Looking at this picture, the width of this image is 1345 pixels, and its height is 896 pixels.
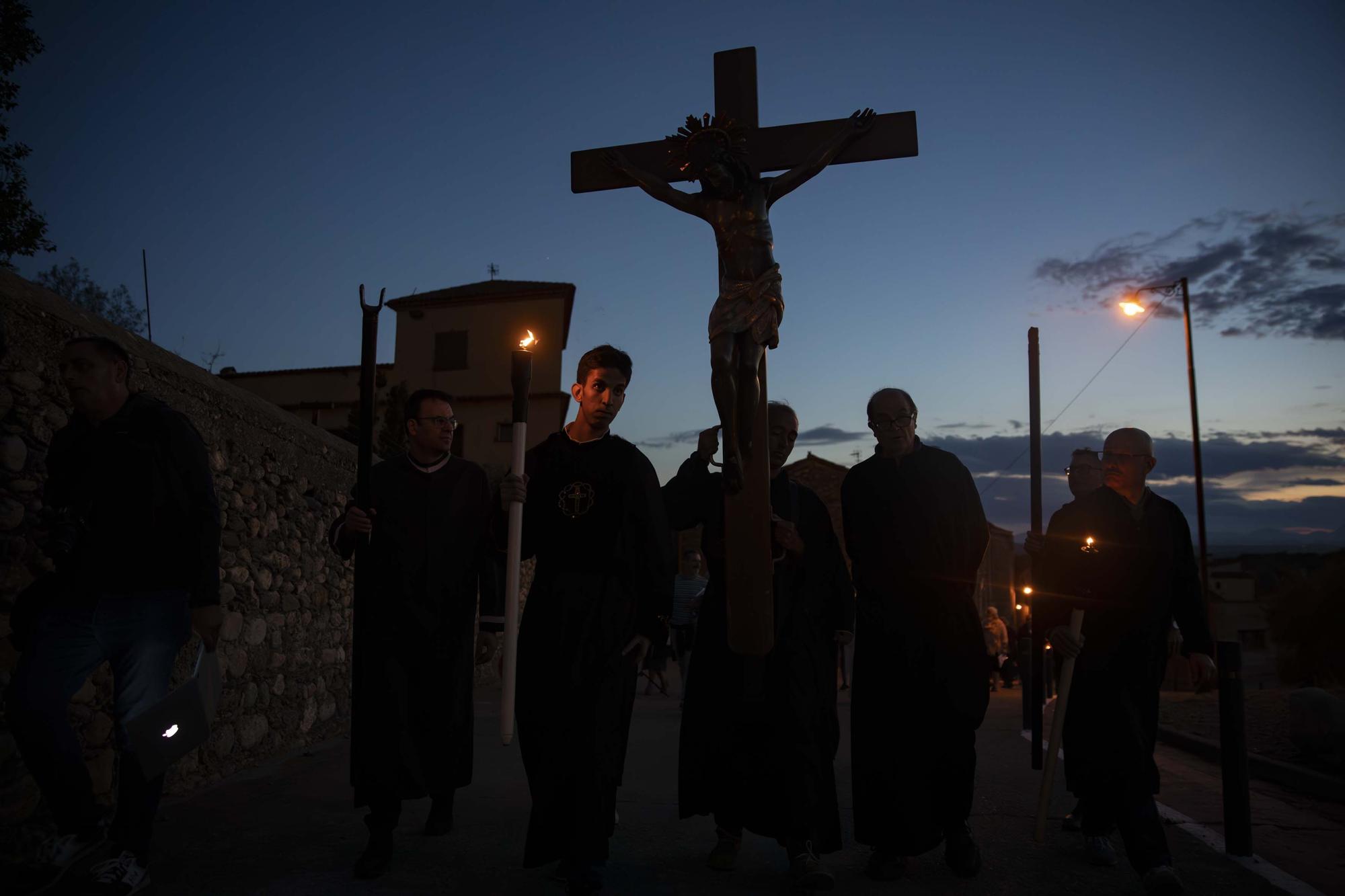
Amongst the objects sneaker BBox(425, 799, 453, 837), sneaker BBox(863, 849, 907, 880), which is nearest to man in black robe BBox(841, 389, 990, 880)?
sneaker BBox(863, 849, 907, 880)

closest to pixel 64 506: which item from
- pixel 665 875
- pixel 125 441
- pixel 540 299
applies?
pixel 125 441

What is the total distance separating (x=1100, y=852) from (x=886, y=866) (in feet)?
3.42

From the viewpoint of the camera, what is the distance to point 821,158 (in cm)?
434

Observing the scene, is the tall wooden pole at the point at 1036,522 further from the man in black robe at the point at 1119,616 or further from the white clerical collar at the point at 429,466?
the white clerical collar at the point at 429,466

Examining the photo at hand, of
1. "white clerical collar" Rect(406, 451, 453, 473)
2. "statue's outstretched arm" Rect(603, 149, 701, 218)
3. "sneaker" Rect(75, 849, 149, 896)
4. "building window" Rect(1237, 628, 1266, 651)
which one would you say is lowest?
"building window" Rect(1237, 628, 1266, 651)

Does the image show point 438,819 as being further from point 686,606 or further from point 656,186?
point 686,606

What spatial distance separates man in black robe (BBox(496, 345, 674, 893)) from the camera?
3635 millimetres

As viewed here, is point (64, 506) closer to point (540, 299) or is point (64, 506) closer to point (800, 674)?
point (800, 674)

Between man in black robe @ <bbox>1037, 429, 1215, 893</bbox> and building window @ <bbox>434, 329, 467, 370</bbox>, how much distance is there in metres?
29.7

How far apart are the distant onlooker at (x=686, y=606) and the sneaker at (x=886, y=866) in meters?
5.61

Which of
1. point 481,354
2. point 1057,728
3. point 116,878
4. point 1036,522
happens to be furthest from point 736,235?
point 481,354

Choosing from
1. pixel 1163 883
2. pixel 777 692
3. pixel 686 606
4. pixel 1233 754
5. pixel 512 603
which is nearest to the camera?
pixel 1163 883

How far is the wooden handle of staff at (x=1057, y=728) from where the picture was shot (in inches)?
165

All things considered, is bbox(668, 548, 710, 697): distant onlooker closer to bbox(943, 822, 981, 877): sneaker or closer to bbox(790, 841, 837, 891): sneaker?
bbox(943, 822, 981, 877): sneaker
